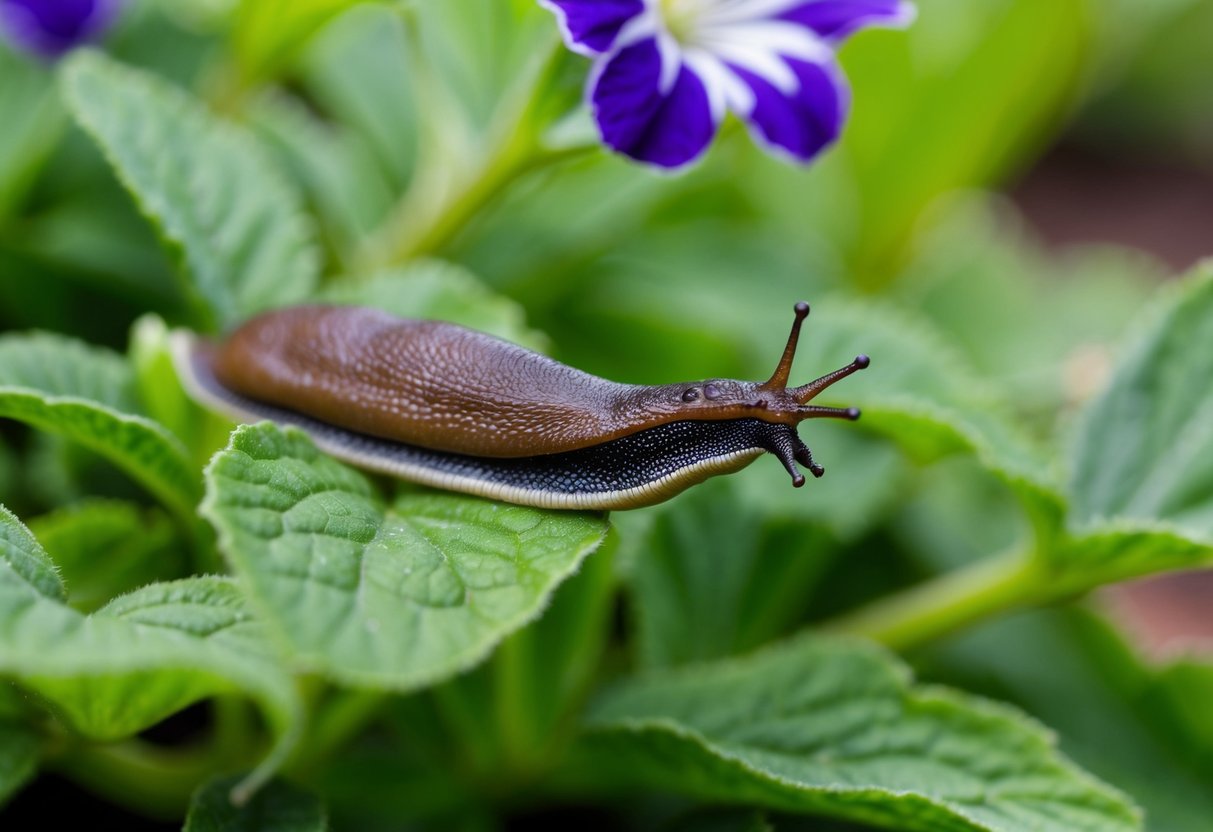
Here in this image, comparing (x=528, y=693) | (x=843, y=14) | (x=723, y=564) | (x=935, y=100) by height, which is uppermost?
(x=935, y=100)

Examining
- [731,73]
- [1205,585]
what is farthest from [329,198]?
[1205,585]

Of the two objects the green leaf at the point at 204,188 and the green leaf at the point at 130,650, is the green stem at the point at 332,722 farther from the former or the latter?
the green leaf at the point at 204,188

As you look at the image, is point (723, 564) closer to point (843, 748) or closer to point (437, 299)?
point (843, 748)

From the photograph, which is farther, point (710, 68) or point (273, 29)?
point (273, 29)

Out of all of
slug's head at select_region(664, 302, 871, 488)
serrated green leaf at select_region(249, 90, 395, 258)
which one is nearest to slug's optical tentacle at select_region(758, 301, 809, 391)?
slug's head at select_region(664, 302, 871, 488)

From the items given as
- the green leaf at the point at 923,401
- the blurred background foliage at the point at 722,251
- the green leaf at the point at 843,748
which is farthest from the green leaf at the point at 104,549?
the green leaf at the point at 923,401

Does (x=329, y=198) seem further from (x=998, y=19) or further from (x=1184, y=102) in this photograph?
(x=1184, y=102)

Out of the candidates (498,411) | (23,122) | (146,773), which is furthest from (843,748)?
(23,122)
